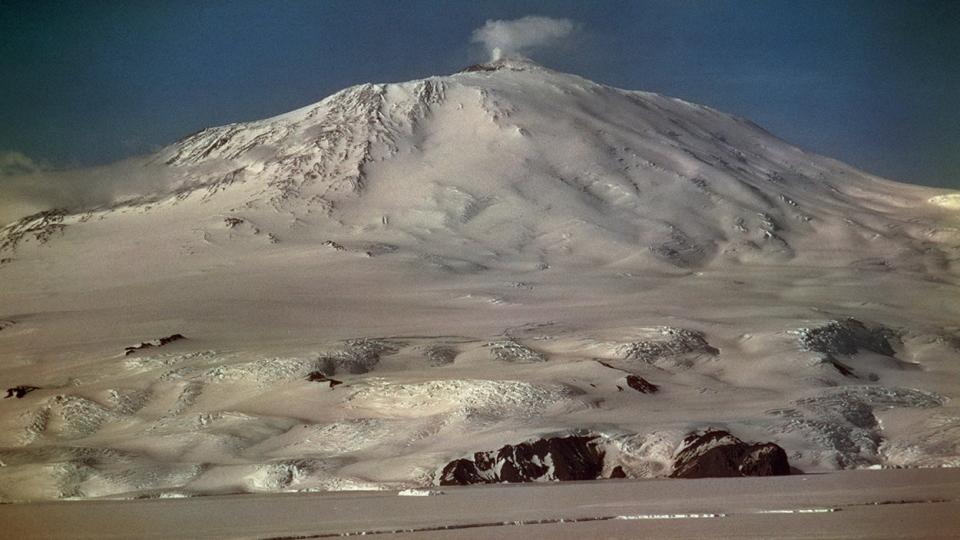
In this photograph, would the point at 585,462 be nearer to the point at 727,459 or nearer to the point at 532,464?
the point at 532,464

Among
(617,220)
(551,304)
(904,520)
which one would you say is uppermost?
(617,220)

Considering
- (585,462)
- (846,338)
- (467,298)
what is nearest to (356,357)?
(467,298)

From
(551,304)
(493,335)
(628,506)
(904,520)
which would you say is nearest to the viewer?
(904,520)

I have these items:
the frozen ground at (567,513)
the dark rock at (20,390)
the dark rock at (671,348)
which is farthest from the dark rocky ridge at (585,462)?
the dark rock at (20,390)

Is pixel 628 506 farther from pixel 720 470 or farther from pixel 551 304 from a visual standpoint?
pixel 551 304

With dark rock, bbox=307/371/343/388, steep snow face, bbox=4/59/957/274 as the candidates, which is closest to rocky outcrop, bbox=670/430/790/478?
dark rock, bbox=307/371/343/388

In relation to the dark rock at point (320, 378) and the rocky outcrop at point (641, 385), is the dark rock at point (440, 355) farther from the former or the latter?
the rocky outcrop at point (641, 385)

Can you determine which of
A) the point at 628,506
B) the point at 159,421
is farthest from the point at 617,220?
the point at 628,506
